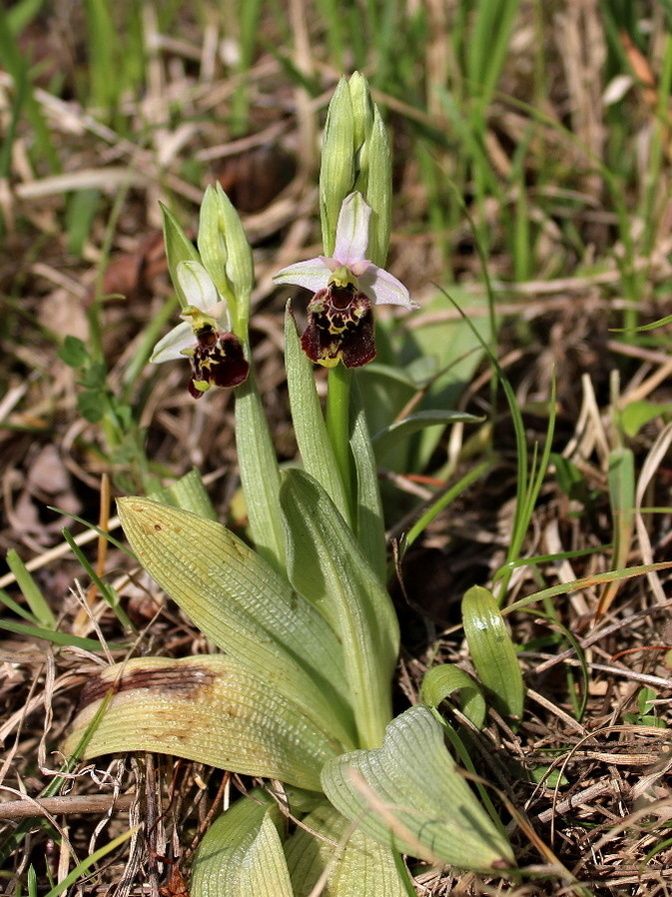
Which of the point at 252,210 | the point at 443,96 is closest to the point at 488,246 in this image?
the point at 443,96

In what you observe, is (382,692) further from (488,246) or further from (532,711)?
(488,246)

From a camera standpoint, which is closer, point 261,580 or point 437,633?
point 261,580

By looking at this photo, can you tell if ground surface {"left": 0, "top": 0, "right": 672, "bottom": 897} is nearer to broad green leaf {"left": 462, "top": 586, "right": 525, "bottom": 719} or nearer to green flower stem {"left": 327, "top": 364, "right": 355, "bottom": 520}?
broad green leaf {"left": 462, "top": 586, "right": 525, "bottom": 719}

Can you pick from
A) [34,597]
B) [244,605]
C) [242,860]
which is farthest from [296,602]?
[34,597]

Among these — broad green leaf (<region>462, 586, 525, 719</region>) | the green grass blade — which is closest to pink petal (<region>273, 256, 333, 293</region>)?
broad green leaf (<region>462, 586, 525, 719</region>)

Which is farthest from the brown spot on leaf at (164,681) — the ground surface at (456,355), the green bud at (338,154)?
the green bud at (338,154)

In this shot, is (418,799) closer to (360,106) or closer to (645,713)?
(645,713)

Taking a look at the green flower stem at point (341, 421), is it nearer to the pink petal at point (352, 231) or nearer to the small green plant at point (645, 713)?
the pink petal at point (352, 231)

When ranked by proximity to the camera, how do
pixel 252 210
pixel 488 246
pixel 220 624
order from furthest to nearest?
pixel 252 210
pixel 488 246
pixel 220 624
